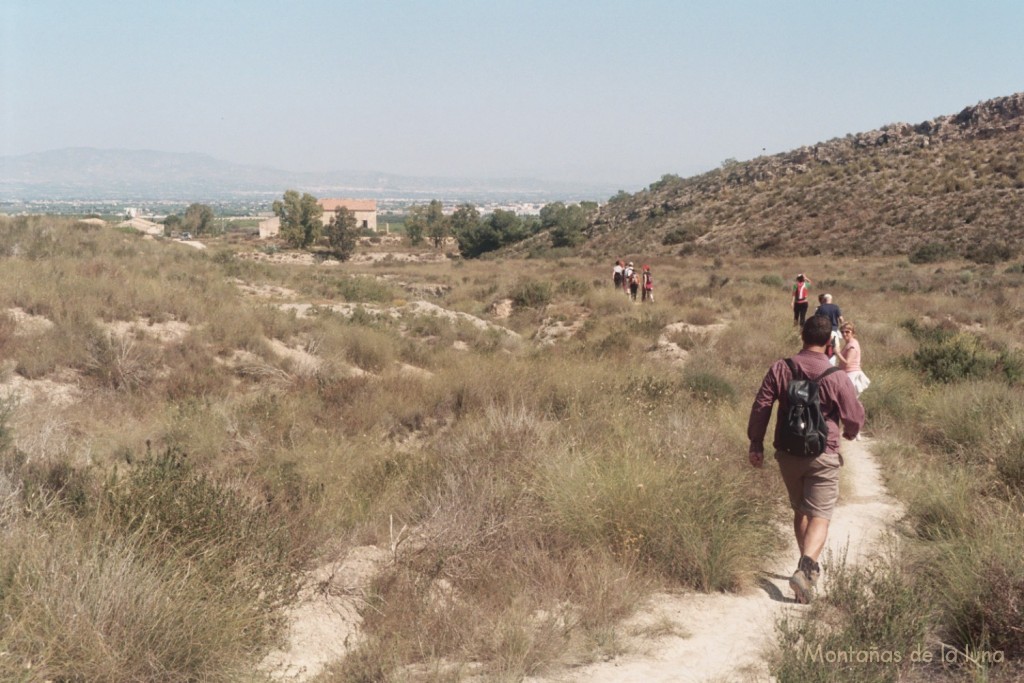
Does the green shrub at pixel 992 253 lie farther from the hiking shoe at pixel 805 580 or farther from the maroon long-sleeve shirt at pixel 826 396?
the hiking shoe at pixel 805 580

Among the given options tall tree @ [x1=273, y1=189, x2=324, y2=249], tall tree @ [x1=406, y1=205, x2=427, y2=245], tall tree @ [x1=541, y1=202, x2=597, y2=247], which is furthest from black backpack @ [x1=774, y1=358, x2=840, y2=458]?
tall tree @ [x1=406, y1=205, x2=427, y2=245]

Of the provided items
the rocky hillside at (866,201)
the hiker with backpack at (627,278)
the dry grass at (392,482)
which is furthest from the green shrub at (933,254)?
the dry grass at (392,482)

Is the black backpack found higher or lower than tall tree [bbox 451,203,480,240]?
lower

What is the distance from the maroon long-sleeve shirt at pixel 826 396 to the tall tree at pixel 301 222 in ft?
264

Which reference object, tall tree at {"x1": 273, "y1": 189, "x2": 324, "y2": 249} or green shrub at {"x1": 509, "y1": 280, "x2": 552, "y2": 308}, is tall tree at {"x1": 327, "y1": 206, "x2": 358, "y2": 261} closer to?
tall tree at {"x1": 273, "y1": 189, "x2": 324, "y2": 249}

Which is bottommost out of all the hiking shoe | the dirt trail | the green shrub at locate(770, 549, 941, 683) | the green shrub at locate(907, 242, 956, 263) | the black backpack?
the dirt trail

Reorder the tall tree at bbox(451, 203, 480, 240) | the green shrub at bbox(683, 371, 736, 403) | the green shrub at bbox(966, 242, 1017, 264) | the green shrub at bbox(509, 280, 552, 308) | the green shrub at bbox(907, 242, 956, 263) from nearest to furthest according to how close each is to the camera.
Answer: the green shrub at bbox(683, 371, 736, 403), the green shrub at bbox(509, 280, 552, 308), the green shrub at bbox(966, 242, 1017, 264), the green shrub at bbox(907, 242, 956, 263), the tall tree at bbox(451, 203, 480, 240)

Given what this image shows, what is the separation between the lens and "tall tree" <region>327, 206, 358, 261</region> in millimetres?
71300

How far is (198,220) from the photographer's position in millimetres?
105625

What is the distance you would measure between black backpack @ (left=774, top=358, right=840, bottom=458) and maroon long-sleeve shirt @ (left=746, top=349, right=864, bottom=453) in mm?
64

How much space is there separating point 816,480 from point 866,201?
160 feet

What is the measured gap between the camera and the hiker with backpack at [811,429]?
4633mm

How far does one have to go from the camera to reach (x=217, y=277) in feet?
62.1

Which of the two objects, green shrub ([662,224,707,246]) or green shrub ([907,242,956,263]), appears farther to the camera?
green shrub ([662,224,707,246])
